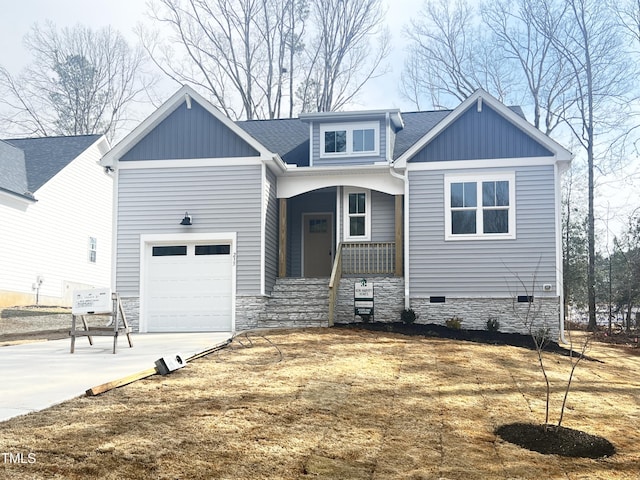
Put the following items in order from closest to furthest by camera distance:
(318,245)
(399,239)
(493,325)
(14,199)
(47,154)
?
(493,325) → (399,239) → (318,245) → (14,199) → (47,154)

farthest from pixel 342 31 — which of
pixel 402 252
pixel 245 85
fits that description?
pixel 402 252

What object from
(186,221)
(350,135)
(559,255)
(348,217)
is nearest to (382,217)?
(348,217)

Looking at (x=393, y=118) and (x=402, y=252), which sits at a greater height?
(x=393, y=118)

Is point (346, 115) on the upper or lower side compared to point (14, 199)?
upper

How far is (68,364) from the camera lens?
8562 millimetres

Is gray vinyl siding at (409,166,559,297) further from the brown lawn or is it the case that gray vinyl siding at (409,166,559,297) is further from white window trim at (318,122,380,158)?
the brown lawn

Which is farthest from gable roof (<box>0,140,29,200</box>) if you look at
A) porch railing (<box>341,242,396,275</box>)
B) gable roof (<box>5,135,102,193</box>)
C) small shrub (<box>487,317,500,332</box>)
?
small shrub (<box>487,317,500,332</box>)

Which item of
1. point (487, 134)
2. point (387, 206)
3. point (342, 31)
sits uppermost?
point (342, 31)

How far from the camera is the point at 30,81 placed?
2897 centimetres

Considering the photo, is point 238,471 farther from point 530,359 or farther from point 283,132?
point 283,132

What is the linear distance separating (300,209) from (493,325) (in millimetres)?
6421

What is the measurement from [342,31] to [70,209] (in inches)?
544

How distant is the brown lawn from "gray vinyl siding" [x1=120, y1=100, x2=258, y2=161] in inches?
275

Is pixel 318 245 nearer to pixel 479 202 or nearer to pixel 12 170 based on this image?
pixel 479 202
